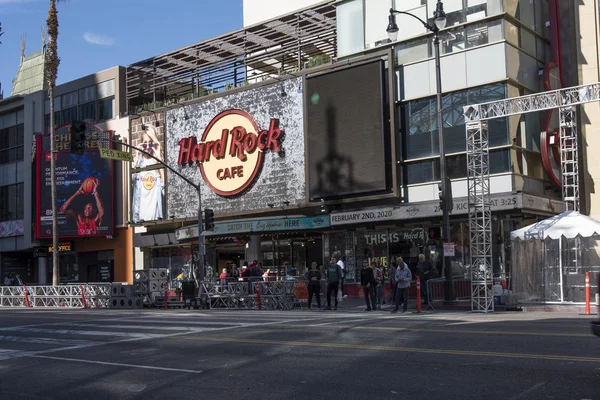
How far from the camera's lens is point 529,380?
8.80 metres

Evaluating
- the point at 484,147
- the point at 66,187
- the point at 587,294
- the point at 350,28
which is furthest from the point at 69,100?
the point at 587,294

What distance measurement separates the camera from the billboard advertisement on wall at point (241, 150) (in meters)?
36.8

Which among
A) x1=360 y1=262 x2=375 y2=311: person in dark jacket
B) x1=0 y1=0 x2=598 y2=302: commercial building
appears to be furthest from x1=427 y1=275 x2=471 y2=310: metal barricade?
x1=360 y1=262 x2=375 y2=311: person in dark jacket

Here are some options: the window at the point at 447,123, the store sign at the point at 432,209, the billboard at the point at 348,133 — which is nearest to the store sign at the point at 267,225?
the store sign at the point at 432,209

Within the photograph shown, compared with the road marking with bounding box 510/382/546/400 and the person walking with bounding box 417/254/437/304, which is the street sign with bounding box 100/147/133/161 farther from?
the road marking with bounding box 510/382/546/400

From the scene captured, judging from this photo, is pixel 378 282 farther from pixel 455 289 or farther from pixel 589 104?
pixel 589 104

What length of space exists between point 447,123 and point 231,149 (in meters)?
12.9

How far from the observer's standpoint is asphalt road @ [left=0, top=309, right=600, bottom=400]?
29.1 feet

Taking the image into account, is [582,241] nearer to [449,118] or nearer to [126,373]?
[449,118]

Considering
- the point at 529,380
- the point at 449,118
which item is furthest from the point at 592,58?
the point at 529,380

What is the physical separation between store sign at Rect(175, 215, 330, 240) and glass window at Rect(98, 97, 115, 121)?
13.1 metres

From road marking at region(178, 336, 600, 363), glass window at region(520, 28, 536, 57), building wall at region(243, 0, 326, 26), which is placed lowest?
road marking at region(178, 336, 600, 363)

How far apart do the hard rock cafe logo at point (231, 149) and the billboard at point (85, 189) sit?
8.88 m

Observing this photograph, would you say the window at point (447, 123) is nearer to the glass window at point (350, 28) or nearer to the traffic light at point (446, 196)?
the glass window at point (350, 28)
